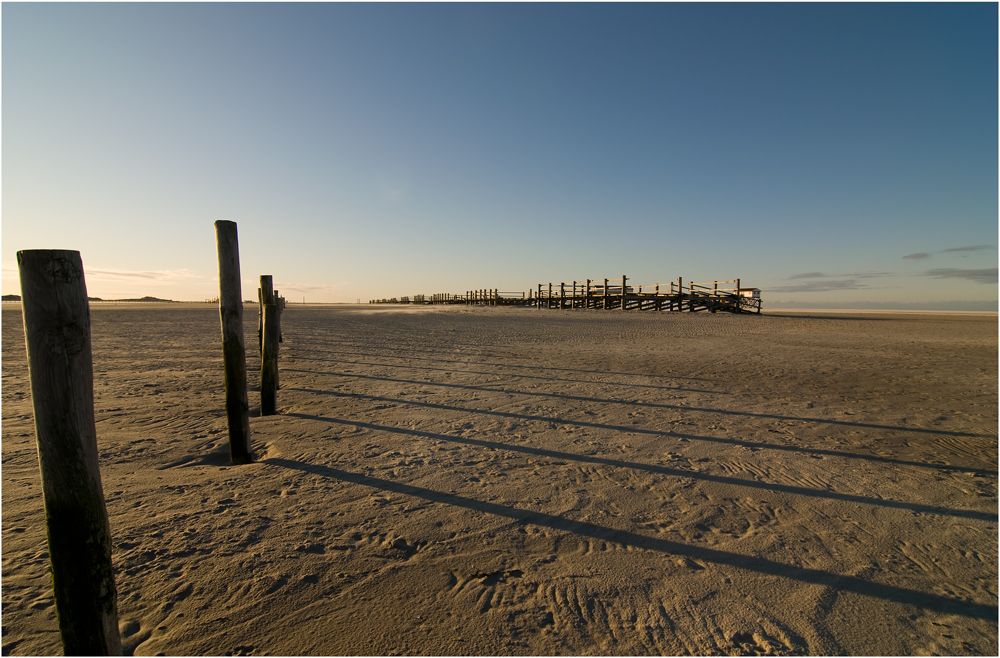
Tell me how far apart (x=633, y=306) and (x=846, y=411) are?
30022 millimetres

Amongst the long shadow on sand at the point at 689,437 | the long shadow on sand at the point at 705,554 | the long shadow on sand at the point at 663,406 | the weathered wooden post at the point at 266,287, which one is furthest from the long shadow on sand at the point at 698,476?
the weathered wooden post at the point at 266,287

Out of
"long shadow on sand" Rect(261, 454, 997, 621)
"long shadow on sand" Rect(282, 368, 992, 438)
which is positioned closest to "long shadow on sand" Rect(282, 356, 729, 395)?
"long shadow on sand" Rect(282, 368, 992, 438)

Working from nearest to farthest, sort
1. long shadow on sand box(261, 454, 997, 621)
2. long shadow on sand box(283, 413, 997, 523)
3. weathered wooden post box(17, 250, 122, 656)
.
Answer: weathered wooden post box(17, 250, 122, 656), long shadow on sand box(261, 454, 997, 621), long shadow on sand box(283, 413, 997, 523)

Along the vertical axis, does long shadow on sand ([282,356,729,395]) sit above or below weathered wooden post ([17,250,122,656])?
below

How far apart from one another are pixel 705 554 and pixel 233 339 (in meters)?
4.69

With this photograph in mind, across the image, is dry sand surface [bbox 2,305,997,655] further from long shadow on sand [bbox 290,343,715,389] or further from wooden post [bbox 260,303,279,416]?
long shadow on sand [bbox 290,343,715,389]

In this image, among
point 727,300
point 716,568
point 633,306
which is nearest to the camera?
point 716,568

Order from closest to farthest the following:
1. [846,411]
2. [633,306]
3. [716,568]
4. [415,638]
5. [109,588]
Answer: [109,588], [415,638], [716,568], [846,411], [633,306]

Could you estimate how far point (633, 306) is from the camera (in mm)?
35562

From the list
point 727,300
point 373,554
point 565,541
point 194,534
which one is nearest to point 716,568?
point 565,541

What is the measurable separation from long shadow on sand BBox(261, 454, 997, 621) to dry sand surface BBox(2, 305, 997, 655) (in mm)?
17

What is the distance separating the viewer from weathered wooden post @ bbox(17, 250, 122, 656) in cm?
187

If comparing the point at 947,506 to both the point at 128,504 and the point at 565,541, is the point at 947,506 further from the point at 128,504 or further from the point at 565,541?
the point at 128,504

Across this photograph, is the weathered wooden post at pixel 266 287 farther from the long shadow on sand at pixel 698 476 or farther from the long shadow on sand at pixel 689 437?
the long shadow on sand at pixel 698 476
